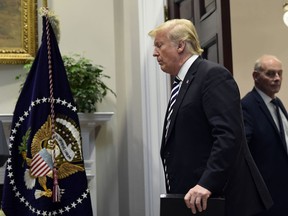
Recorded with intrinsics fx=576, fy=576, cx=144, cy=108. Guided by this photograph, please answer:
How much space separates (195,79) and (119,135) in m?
2.19

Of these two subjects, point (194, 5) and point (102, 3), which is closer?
point (194, 5)

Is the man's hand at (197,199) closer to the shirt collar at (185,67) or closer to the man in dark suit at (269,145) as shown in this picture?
the shirt collar at (185,67)

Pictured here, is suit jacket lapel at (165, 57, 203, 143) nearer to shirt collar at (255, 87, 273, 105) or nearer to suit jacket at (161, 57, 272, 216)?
suit jacket at (161, 57, 272, 216)

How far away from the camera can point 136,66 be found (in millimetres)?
4469

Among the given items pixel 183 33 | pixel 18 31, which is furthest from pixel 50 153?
pixel 183 33

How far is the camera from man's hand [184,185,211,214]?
225 cm

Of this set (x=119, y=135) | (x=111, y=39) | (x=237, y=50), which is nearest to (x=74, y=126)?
(x=119, y=135)

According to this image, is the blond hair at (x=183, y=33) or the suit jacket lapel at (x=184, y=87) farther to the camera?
the blond hair at (x=183, y=33)

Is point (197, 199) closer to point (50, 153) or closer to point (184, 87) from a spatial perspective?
point (184, 87)

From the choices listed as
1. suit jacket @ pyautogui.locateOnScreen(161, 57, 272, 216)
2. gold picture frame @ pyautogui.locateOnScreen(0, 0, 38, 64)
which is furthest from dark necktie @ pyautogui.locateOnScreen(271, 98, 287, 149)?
gold picture frame @ pyautogui.locateOnScreen(0, 0, 38, 64)

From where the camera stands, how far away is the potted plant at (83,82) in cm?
429

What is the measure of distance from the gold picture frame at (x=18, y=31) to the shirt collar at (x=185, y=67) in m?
2.24

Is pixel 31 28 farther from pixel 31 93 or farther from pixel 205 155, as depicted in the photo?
pixel 205 155

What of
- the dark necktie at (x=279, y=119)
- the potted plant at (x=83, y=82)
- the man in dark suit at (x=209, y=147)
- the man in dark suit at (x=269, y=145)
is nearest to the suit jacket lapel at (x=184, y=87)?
the man in dark suit at (x=209, y=147)
